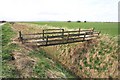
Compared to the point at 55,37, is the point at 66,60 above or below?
below

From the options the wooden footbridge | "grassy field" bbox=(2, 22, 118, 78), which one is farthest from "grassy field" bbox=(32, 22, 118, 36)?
"grassy field" bbox=(2, 22, 118, 78)

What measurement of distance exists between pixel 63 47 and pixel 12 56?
1126 centimetres

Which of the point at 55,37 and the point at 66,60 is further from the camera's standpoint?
the point at 66,60

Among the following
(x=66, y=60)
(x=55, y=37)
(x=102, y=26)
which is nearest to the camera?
(x=55, y=37)

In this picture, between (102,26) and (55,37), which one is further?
(102,26)

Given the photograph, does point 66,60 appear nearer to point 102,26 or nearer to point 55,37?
point 55,37

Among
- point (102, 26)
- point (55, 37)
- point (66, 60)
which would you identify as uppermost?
point (102, 26)

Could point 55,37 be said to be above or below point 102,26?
below

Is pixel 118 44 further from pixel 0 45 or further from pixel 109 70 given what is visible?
pixel 0 45

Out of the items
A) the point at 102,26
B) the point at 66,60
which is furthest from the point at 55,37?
the point at 102,26

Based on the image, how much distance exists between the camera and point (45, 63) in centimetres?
2211

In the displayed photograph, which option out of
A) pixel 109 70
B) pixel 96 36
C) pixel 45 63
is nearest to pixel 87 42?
pixel 96 36

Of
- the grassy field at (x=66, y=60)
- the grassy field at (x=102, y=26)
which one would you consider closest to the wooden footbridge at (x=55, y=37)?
the grassy field at (x=66, y=60)

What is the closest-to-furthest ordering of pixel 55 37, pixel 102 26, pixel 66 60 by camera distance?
pixel 55 37 < pixel 66 60 < pixel 102 26
